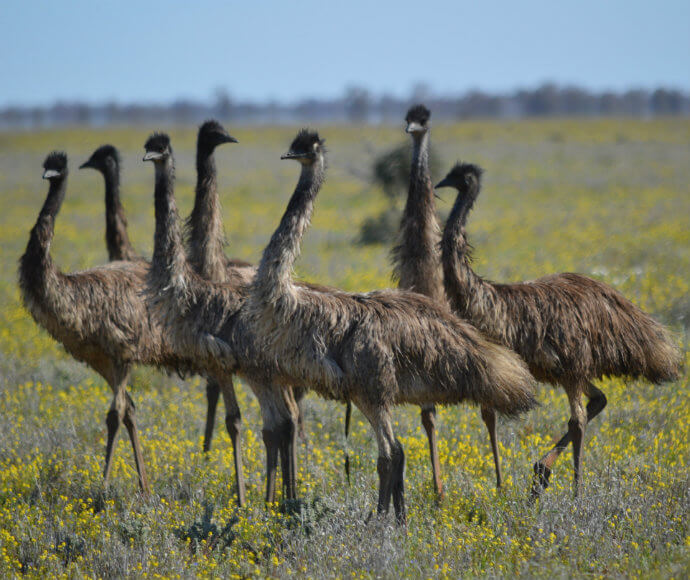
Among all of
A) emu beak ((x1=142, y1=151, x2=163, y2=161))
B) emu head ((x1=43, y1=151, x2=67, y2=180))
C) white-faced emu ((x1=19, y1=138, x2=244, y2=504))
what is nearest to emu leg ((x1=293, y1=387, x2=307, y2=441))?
white-faced emu ((x1=19, y1=138, x2=244, y2=504))

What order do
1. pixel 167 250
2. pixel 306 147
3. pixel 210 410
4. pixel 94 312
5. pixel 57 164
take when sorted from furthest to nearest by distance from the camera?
pixel 210 410 < pixel 57 164 < pixel 94 312 < pixel 167 250 < pixel 306 147

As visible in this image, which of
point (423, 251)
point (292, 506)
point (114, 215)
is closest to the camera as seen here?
point (292, 506)

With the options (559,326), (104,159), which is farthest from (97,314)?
(559,326)

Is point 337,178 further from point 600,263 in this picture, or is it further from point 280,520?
point 280,520

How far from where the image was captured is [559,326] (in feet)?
19.0

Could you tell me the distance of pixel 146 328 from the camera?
674cm

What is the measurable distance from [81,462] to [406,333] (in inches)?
134

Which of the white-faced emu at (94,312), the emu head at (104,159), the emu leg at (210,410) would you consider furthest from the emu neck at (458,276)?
the emu head at (104,159)

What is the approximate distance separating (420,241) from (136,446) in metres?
2.83

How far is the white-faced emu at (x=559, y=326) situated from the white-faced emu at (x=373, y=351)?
0.41 meters

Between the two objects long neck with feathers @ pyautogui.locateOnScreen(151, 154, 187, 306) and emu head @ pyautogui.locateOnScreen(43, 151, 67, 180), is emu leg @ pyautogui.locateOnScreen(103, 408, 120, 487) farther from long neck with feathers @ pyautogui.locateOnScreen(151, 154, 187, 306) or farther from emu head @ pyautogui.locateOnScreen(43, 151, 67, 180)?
emu head @ pyautogui.locateOnScreen(43, 151, 67, 180)

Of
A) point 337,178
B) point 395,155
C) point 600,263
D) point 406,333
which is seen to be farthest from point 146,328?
point 337,178

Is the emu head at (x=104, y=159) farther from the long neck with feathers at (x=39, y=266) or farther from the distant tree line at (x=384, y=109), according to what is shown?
the distant tree line at (x=384, y=109)

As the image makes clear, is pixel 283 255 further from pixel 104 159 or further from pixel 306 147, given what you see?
pixel 104 159
